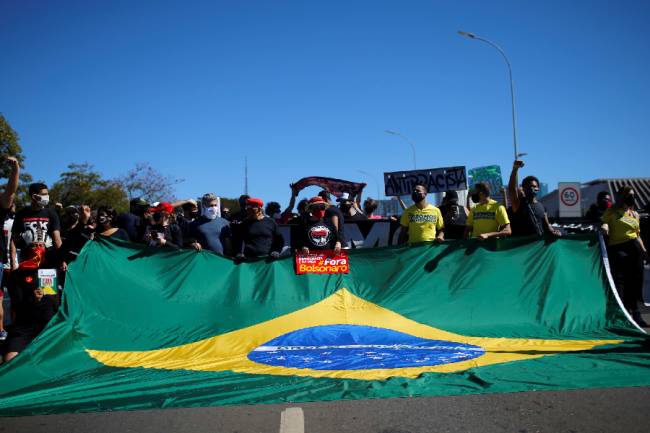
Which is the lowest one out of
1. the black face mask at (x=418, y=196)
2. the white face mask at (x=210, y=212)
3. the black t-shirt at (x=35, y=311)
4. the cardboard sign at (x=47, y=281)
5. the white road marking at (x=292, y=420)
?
the white road marking at (x=292, y=420)

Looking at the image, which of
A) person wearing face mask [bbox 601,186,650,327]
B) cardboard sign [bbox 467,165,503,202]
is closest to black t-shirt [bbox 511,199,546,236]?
person wearing face mask [bbox 601,186,650,327]

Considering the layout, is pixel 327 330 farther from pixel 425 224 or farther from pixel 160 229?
pixel 160 229

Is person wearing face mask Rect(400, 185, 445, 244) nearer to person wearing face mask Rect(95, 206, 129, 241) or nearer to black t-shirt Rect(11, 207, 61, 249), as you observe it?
person wearing face mask Rect(95, 206, 129, 241)

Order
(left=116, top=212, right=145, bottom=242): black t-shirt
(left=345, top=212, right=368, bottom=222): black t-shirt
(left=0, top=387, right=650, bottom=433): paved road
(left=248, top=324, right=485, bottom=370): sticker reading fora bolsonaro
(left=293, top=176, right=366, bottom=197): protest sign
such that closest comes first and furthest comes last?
1. (left=0, top=387, right=650, bottom=433): paved road
2. (left=248, top=324, right=485, bottom=370): sticker reading fora bolsonaro
3. (left=116, top=212, right=145, bottom=242): black t-shirt
4. (left=345, top=212, right=368, bottom=222): black t-shirt
5. (left=293, top=176, right=366, bottom=197): protest sign

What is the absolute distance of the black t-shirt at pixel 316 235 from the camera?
7492mm

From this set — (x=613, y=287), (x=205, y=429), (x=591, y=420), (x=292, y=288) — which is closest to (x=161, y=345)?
(x=292, y=288)

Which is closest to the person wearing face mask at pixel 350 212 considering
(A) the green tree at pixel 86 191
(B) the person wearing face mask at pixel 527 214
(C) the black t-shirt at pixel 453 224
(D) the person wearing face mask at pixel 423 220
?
(C) the black t-shirt at pixel 453 224

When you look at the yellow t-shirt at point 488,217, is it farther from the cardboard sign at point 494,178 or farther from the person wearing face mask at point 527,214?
the cardboard sign at point 494,178

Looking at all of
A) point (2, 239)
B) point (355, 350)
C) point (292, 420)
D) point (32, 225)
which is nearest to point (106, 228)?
point (32, 225)

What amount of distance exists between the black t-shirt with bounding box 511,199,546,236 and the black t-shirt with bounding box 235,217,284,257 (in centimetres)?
354

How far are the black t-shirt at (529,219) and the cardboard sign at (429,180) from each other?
15.9 ft

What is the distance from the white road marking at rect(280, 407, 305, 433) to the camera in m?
3.79

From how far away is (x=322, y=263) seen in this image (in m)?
7.30

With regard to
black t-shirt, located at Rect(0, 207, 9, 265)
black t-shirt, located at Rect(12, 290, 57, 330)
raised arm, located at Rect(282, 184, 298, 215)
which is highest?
raised arm, located at Rect(282, 184, 298, 215)
